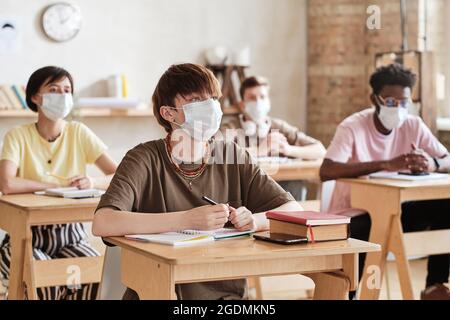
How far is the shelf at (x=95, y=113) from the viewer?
18.0 ft

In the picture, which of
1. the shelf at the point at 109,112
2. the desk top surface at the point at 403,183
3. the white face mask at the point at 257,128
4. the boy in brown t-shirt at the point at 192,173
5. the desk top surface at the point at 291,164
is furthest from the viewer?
the shelf at the point at 109,112

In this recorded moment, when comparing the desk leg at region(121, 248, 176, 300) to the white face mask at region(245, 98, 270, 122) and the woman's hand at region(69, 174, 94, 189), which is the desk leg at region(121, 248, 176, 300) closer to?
the woman's hand at region(69, 174, 94, 189)

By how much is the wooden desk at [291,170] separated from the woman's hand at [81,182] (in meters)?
1.21

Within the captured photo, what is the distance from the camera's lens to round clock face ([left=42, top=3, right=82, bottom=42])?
5715mm

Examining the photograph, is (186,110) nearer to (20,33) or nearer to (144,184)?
(144,184)

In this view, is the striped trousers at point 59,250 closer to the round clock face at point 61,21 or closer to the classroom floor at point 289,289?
the classroom floor at point 289,289

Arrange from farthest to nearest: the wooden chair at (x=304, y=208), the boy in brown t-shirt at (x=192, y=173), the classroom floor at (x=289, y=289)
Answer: the classroom floor at (x=289, y=289), the wooden chair at (x=304, y=208), the boy in brown t-shirt at (x=192, y=173)

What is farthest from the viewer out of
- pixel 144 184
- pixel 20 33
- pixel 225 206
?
pixel 20 33

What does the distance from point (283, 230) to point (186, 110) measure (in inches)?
19.0

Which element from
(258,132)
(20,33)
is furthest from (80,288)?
(20,33)

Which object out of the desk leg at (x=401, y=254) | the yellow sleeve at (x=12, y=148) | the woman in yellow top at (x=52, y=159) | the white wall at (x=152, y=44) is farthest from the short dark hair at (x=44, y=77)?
the white wall at (x=152, y=44)

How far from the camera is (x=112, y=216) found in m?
2.36

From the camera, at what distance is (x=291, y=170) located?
468cm

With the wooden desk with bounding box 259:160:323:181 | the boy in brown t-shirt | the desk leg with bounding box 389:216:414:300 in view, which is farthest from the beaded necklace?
the wooden desk with bounding box 259:160:323:181
